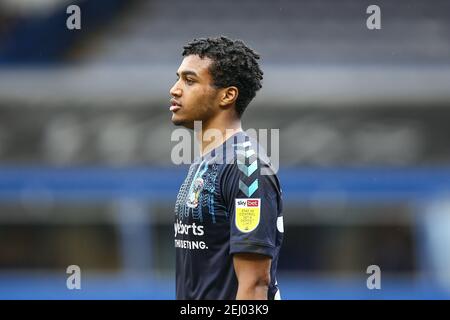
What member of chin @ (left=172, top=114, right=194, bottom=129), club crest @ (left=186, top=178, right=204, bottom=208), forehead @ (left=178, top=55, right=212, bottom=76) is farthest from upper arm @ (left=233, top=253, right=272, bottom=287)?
forehead @ (left=178, top=55, right=212, bottom=76)

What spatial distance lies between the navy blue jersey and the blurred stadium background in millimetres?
5319

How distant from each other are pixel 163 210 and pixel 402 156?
10.6 feet

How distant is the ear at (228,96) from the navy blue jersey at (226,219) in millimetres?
159

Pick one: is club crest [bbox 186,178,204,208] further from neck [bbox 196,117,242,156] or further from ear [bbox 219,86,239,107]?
ear [bbox 219,86,239,107]

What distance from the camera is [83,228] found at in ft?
32.2

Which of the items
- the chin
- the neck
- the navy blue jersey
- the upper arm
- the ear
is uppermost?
the ear

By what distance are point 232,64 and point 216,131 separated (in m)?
0.28

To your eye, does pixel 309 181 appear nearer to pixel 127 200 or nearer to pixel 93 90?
pixel 127 200

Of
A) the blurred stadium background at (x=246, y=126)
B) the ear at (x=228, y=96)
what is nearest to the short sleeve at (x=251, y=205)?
the ear at (x=228, y=96)

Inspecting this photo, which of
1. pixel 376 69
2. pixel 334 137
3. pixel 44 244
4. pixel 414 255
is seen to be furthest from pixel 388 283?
pixel 44 244

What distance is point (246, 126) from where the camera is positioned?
1067 cm

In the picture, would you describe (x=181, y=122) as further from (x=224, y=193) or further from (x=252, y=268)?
(x=252, y=268)

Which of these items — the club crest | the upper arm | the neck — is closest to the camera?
the upper arm

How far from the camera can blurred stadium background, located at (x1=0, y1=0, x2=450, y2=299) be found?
9484 millimetres
